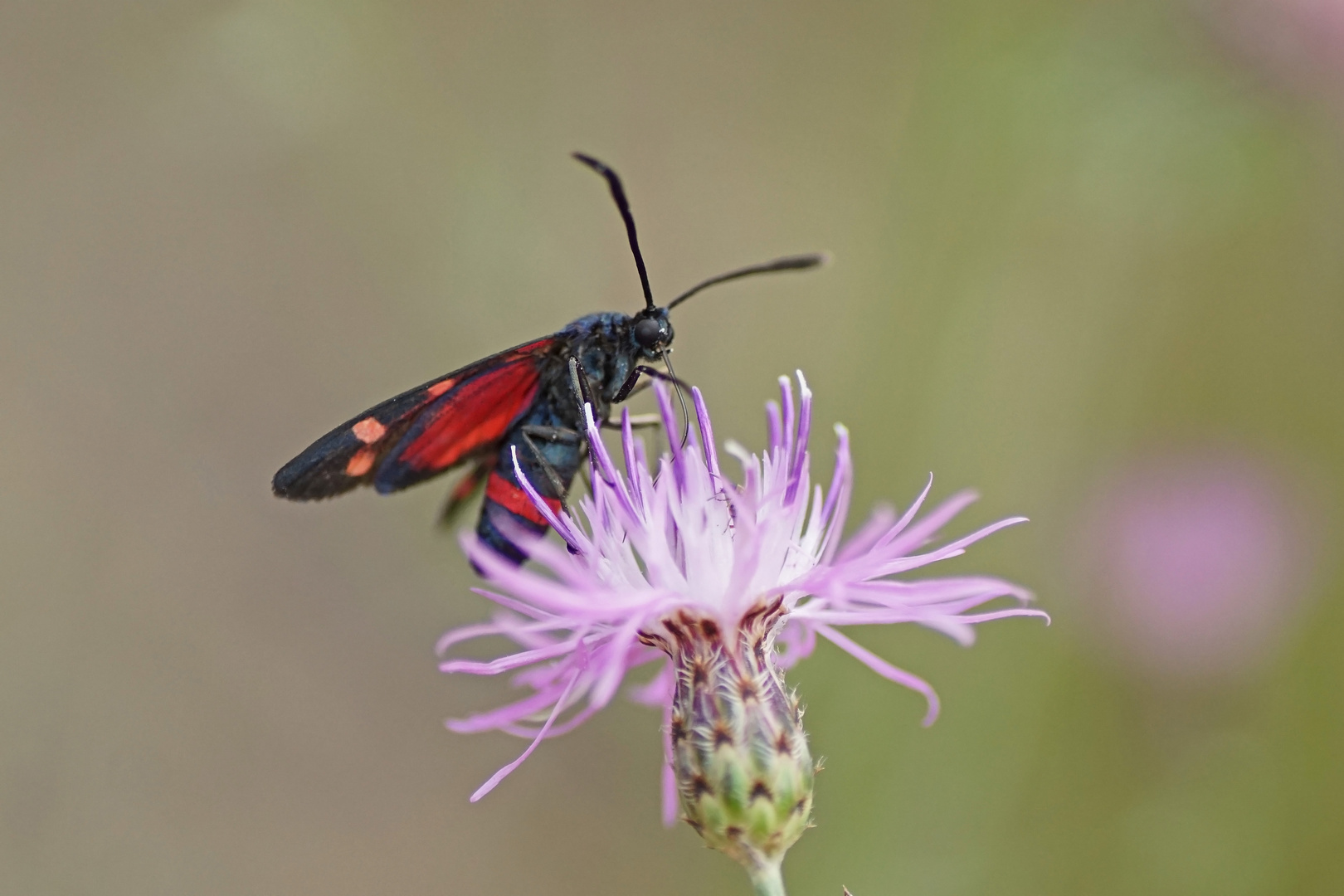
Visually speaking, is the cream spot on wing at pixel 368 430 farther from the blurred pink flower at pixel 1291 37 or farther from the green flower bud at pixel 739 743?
the blurred pink flower at pixel 1291 37

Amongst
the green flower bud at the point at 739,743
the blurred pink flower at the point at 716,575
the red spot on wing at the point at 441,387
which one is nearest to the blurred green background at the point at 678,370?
the red spot on wing at the point at 441,387

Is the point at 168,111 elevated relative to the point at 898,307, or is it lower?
elevated

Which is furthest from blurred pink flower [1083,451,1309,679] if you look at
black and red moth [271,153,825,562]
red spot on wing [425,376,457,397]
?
red spot on wing [425,376,457,397]

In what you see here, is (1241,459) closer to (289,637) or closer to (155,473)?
(289,637)

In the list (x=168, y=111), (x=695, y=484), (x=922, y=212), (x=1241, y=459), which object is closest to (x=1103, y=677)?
(x=1241, y=459)

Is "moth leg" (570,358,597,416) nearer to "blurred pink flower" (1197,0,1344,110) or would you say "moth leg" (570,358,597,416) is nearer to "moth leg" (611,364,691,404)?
"moth leg" (611,364,691,404)

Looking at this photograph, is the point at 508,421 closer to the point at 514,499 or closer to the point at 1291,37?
the point at 514,499

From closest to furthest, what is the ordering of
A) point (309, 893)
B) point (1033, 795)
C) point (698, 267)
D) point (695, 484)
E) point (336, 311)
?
point (695, 484), point (1033, 795), point (309, 893), point (336, 311), point (698, 267)
